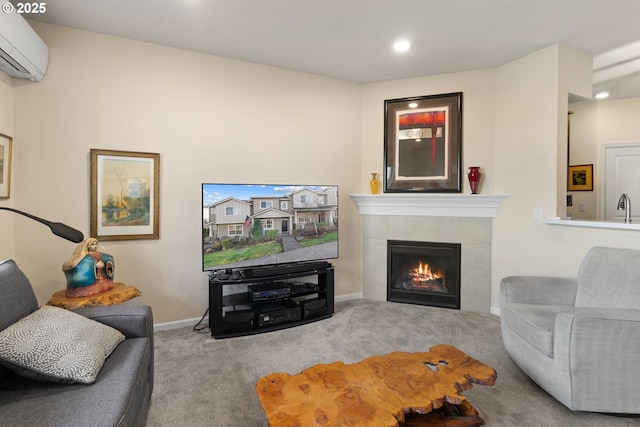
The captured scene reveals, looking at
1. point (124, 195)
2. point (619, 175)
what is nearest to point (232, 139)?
point (124, 195)

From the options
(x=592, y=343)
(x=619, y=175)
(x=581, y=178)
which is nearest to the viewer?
(x=592, y=343)

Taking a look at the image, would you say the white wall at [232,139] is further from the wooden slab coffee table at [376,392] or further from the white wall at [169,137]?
the wooden slab coffee table at [376,392]

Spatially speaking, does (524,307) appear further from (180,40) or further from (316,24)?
(180,40)

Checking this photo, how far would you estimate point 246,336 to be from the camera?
2.98 metres

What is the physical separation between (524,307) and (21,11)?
13.9ft

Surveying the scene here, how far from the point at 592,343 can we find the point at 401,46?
8.90ft

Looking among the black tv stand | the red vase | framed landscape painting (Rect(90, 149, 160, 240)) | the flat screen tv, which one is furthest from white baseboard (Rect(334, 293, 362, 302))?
framed landscape painting (Rect(90, 149, 160, 240))

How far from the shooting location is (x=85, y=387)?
1.34 metres

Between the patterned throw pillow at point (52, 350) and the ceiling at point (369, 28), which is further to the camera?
the ceiling at point (369, 28)

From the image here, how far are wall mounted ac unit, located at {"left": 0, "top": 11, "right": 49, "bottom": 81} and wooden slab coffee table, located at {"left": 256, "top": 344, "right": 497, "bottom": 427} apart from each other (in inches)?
101

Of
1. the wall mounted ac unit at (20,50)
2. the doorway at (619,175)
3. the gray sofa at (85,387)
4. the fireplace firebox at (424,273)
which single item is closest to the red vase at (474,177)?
the fireplace firebox at (424,273)

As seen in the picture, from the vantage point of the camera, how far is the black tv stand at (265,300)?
2.95 metres

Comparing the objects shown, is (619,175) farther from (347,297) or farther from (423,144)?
(347,297)

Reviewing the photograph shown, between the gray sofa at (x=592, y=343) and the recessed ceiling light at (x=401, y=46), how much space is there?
2.36 metres
